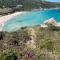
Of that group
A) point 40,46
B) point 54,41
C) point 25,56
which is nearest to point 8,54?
point 25,56

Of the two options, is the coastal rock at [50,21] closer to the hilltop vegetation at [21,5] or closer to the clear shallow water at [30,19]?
the clear shallow water at [30,19]

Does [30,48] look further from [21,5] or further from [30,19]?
[21,5]

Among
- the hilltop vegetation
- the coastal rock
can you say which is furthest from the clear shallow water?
the hilltop vegetation

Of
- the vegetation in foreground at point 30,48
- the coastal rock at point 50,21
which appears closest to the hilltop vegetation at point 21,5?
the coastal rock at point 50,21

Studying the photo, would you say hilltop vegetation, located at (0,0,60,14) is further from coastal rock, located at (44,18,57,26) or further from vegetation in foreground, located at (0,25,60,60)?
vegetation in foreground, located at (0,25,60,60)

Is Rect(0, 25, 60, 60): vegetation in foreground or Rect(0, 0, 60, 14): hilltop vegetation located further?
Rect(0, 0, 60, 14): hilltop vegetation

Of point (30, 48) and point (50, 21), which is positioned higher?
point (50, 21)

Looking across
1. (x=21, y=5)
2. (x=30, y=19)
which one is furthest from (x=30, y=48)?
(x=21, y=5)
